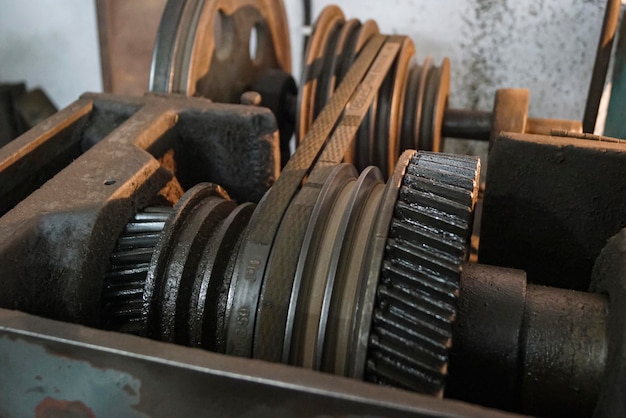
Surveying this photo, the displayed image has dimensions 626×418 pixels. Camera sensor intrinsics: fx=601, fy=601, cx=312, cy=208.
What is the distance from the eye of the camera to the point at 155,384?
0.65m

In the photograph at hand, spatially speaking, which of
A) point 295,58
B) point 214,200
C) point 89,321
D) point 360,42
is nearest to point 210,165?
point 214,200

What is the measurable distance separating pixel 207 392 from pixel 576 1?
7.35 feet

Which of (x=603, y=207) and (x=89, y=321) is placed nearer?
(x=89, y=321)

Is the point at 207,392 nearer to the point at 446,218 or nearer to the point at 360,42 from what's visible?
the point at 446,218

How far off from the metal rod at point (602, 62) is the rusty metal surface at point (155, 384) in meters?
1.23

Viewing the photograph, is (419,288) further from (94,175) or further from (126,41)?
(126,41)

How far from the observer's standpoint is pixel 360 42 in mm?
1779

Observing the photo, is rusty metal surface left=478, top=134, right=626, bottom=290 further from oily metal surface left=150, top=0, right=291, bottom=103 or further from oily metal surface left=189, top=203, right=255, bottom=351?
oily metal surface left=150, top=0, right=291, bottom=103

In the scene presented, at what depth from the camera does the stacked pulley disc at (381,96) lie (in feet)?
5.52

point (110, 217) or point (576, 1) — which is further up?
point (576, 1)

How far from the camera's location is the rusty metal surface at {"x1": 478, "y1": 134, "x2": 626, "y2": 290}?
102cm

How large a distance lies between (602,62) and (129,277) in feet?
4.50

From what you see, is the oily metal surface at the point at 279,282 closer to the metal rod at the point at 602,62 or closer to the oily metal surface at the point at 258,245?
the oily metal surface at the point at 258,245

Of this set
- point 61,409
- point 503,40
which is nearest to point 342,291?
point 61,409
